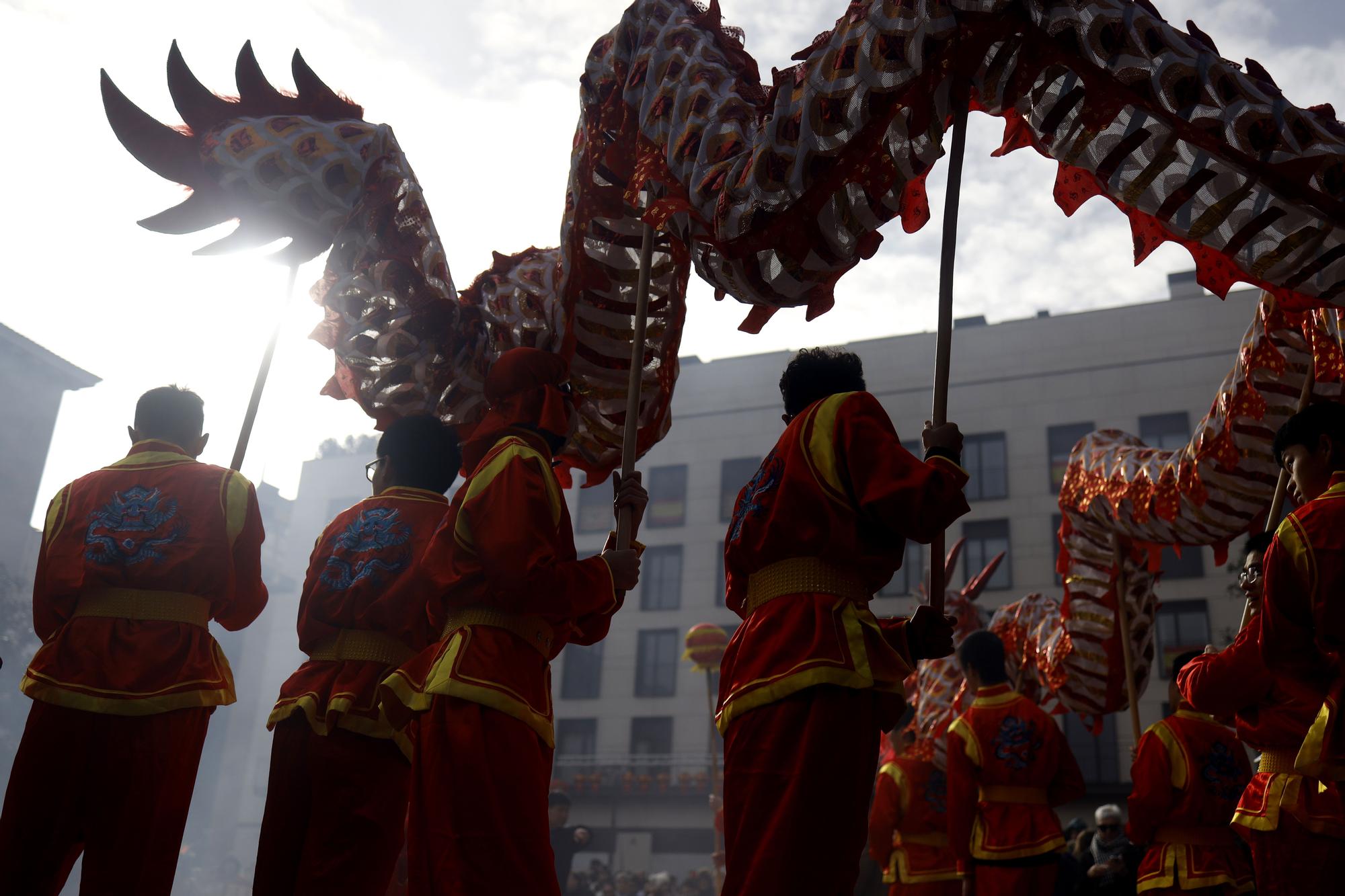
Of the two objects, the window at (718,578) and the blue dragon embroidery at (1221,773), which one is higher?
the window at (718,578)

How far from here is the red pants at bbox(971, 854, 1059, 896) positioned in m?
5.06

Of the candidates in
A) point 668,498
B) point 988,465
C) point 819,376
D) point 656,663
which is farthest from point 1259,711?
point 668,498

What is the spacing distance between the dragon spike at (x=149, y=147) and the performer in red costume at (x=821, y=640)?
2.60 m

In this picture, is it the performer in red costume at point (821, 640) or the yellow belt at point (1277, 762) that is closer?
the performer in red costume at point (821, 640)

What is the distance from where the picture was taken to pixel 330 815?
3090mm

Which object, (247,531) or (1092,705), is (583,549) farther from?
(247,531)

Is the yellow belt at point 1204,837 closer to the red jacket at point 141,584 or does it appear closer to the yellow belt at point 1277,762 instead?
the yellow belt at point 1277,762

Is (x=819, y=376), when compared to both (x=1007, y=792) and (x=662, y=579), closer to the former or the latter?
(x=1007, y=792)

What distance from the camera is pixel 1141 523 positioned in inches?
190

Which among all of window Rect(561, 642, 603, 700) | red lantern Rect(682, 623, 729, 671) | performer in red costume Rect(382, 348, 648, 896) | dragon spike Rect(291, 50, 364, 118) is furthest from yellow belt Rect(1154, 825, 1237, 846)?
window Rect(561, 642, 603, 700)

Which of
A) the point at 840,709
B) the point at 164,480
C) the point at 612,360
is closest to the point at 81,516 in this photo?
the point at 164,480

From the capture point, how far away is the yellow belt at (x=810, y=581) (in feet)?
8.31

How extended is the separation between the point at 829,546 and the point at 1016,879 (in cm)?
317

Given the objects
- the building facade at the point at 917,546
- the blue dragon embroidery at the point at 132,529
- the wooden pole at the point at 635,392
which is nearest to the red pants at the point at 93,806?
the blue dragon embroidery at the point at 132,529
